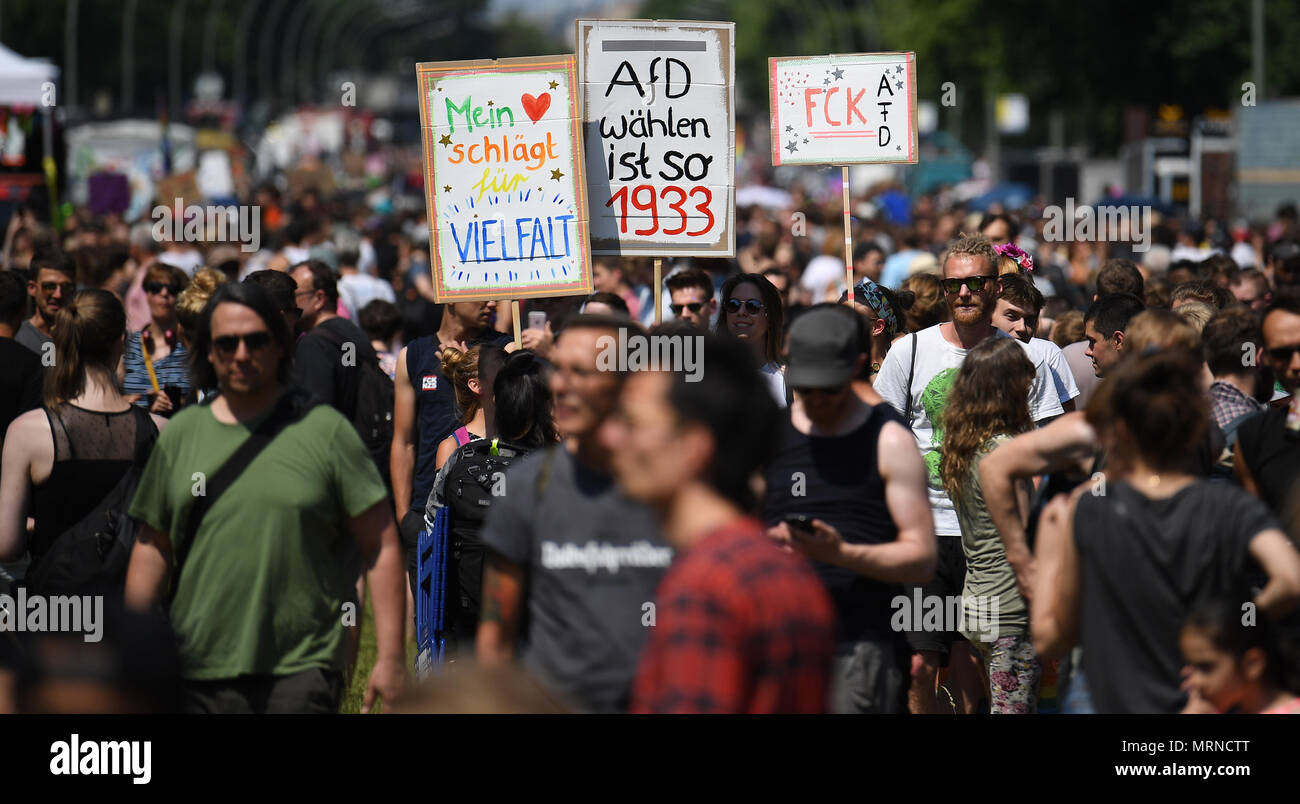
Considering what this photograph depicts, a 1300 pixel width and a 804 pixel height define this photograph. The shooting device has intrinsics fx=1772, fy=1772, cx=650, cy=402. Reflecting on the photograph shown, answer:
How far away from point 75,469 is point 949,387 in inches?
126

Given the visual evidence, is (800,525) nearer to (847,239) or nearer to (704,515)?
(704,515)

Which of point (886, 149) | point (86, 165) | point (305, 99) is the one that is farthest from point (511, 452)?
point (305, 99)

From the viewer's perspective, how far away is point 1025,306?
7840 millimetres

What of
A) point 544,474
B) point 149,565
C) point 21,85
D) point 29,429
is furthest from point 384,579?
point 21,85

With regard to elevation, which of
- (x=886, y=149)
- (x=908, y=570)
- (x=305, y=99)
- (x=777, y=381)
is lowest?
(x=908, y=570)

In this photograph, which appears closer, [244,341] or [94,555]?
[244,341]

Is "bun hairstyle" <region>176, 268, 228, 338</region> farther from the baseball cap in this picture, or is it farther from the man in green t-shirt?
the baseball cap

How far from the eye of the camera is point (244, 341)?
15.6 feet

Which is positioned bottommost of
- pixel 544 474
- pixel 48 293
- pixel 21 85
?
pixel 544 474

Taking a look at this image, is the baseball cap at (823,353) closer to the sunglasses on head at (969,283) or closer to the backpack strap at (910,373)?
the backpack strap at (910,373)

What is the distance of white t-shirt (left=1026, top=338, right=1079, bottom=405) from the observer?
7252 mm

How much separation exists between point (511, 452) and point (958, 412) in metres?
1.58
